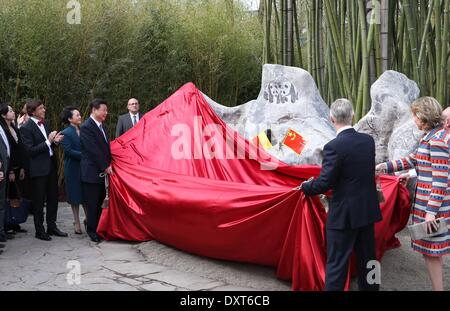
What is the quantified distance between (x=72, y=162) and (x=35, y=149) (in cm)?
36

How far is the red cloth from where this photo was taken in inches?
119

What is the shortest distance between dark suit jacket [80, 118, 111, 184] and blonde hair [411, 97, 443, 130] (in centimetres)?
245

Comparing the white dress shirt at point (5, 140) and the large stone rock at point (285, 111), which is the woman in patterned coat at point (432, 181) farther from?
the white dress shirt at point (5, 140)

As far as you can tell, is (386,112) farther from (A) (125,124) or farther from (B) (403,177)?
(A) (125,124)

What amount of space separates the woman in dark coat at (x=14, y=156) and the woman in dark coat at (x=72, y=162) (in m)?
0.33

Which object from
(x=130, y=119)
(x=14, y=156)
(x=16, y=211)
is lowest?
(x=16, y=211)

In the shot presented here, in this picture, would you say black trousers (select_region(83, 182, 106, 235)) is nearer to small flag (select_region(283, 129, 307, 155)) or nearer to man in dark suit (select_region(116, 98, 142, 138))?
man in dark suit (select_region(116, 98, 142, 138))

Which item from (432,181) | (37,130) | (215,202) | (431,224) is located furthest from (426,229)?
(37,130)

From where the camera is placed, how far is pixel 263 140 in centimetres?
495

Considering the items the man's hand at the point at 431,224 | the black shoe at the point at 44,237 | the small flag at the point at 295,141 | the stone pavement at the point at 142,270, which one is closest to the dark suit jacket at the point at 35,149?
the black shoe at the point at 44,237

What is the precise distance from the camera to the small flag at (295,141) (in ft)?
15.5

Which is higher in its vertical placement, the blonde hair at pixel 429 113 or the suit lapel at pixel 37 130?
the blonde hair at pixel 429 113

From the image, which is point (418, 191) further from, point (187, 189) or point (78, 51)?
point (78, 51)

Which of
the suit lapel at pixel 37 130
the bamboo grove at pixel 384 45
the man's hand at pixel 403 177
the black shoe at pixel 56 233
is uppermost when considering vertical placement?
the bamboo grove at pixel 384 45
